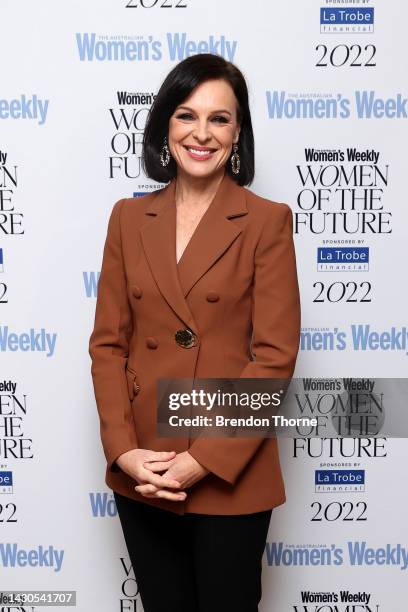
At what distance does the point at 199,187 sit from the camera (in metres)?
1.28

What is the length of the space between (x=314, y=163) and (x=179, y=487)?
92cm

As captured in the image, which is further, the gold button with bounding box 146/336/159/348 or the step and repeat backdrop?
the step and repeat backdrop

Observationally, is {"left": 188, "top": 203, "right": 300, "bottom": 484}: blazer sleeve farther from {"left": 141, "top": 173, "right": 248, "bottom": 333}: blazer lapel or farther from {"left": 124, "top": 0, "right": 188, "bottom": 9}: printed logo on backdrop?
{"left": 124, "top": 0, "right": 188, "bottom": 9}: printed logo on backdrop

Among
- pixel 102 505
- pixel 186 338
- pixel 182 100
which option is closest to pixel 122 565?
pixel 102 505

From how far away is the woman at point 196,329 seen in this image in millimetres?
1185

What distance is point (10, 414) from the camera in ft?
5.96

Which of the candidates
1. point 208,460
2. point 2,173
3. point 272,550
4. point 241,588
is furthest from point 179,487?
point 2,173

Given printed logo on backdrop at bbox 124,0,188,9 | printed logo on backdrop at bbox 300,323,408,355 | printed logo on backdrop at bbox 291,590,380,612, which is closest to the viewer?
printed logo on backdrop at bbox 124,0,188,9

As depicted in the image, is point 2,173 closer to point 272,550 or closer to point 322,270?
point 322,270

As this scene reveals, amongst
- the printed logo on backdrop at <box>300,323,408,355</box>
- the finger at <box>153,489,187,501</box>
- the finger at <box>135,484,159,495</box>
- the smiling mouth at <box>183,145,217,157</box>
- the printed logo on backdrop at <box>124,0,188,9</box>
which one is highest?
the printed logo on backdrop at <box>124,0,188,9</box>

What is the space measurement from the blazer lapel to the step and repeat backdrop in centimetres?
49

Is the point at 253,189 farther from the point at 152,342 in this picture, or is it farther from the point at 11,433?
the point at 11,433

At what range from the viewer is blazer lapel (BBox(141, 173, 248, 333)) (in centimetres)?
119

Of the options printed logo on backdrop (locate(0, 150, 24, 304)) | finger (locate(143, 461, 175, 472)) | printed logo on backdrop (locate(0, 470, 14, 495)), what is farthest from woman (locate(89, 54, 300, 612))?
printed logo on backdrop (locate(0, 470, 14, 495))
